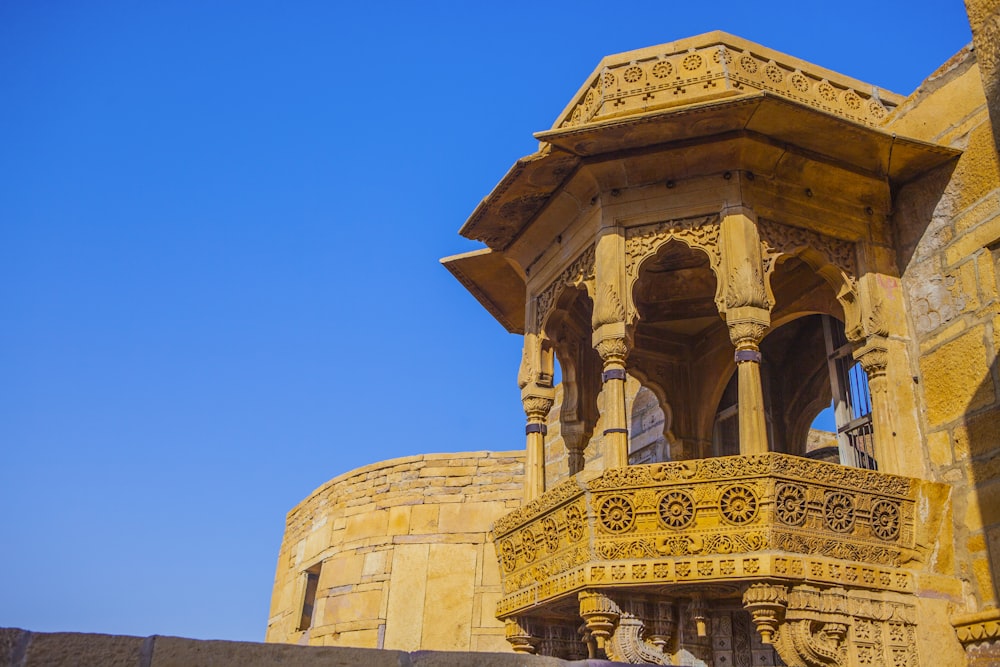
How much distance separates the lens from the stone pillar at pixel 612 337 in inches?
290

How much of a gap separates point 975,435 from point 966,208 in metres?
1.74

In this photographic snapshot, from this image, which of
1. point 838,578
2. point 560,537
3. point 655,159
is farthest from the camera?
point 655,159

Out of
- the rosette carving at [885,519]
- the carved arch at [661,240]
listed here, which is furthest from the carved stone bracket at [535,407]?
the rosette carving at [885,519]

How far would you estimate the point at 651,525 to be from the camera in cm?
688

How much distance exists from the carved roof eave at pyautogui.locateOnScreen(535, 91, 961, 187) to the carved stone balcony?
8.19 ft

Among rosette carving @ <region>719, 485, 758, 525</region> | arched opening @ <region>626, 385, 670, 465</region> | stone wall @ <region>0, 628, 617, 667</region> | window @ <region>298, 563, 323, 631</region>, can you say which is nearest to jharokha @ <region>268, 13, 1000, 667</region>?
rosette carving @ <region>719, 485, 758, 525</region>

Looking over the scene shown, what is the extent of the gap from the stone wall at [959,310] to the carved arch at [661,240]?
1665 mm

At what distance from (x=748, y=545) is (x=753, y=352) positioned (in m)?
1.44

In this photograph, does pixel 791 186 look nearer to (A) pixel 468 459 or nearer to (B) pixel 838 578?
(B) pixel 838 578

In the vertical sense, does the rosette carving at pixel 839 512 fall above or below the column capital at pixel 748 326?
below

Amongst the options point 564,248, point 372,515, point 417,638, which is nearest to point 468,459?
point 372,515

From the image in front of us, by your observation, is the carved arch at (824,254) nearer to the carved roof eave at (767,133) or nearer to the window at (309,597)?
the carved roof eave at (767,133)

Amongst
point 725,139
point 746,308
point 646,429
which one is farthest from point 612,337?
point 646,429

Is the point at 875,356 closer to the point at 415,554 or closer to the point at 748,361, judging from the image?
the point at 748,361
